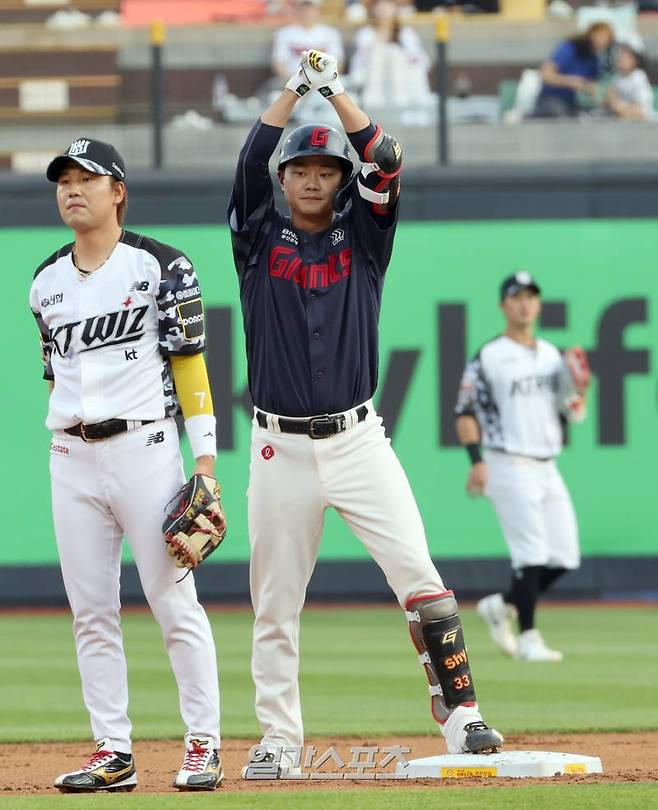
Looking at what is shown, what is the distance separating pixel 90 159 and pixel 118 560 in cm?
133

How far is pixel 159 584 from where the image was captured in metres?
5.52

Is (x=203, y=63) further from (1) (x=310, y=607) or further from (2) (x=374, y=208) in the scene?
(2) (x=374, y=208)

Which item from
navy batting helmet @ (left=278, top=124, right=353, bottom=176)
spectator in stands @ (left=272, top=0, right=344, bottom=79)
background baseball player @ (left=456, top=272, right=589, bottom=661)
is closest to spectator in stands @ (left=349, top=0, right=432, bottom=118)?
spectator in stands @ (left=272, top=0, right=344, bottom=79)

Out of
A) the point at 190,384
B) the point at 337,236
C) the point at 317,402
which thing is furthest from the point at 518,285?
the point at 190,384

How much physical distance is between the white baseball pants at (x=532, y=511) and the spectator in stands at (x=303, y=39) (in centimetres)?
554

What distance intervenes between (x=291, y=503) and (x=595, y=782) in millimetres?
1356

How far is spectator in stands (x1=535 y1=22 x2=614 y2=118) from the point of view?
1470 centimetres

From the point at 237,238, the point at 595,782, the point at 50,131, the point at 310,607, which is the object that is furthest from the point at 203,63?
the point at 595,782

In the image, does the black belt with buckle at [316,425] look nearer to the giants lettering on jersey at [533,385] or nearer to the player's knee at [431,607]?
the player's knee at [431,607]

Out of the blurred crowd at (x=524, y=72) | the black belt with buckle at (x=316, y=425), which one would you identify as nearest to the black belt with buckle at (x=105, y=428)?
the black belt with buckle at (x=316, y=425)

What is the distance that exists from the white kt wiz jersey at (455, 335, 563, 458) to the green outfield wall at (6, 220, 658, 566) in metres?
3.06

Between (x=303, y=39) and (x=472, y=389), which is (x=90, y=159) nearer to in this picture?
(x=472, y=389)

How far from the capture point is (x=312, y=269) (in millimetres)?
5812

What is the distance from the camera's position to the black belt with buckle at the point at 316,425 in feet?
18.8
